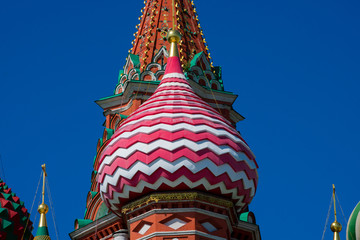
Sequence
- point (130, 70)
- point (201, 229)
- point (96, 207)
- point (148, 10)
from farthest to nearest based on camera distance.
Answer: point (148, 10) → point (130, 70) → point (96, 207) → point (201, 229)

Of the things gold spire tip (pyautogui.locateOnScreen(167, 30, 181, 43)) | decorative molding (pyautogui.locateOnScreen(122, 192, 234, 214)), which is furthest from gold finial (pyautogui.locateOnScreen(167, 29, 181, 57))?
decorative molding (pyautogui.locateOnScreen(122, 192, 234, 214))

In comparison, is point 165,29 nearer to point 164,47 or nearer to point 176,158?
point 164,47

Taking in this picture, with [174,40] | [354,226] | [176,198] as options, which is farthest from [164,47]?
[176,198]

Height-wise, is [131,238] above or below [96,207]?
below

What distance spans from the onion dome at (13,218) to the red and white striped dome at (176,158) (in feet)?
11.0

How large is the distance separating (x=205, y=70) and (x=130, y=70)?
198 cm

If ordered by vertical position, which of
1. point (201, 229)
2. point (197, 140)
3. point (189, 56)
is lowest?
point (201, 229)

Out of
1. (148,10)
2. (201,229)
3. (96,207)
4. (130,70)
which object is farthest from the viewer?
(148,10)

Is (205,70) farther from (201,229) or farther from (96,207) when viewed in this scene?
(201,229)

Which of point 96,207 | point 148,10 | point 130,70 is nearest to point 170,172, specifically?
point 96,207

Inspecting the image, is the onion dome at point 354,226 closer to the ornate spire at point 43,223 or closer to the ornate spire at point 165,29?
the ornate spire at point 165,29

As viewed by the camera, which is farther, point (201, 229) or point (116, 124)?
point (116, 124)

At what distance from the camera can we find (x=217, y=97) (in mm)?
30234

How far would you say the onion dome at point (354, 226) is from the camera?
1088 inches
